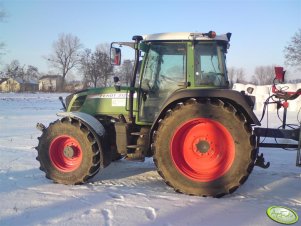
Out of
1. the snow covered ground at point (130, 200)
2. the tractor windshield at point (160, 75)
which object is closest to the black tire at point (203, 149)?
the snow covered ground at point (130, 200)

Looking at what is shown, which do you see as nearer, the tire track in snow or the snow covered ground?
the tire track in snow

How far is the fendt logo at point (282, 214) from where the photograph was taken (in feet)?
12.6

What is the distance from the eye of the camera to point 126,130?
537cm

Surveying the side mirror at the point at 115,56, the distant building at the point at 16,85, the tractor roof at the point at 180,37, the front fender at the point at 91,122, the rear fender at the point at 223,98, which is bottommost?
the front fender at the point at 91,122

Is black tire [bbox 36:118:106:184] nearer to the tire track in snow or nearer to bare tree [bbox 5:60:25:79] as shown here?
the tire track in snow

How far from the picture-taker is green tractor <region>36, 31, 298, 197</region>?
4.57 metres

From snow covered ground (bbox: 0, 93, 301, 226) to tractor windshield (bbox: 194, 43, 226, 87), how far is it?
170 cm

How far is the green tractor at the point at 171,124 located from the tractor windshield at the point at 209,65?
0.02 meters

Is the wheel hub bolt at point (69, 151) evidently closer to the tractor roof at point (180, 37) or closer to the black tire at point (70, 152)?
the black tire at point (70, 152)

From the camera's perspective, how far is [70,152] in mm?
5316

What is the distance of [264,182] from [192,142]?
1.53 meters

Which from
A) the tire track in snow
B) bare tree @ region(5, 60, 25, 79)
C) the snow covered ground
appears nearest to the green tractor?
the snow covered ground

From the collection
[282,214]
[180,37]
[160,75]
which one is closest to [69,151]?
[160,75]

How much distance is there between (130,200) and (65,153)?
1.51 metres
